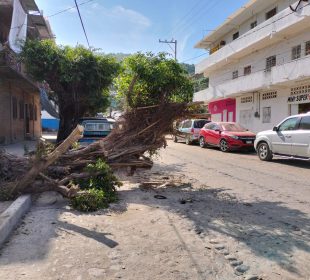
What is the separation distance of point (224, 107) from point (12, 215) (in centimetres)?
2965

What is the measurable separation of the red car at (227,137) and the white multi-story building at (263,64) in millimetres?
4581

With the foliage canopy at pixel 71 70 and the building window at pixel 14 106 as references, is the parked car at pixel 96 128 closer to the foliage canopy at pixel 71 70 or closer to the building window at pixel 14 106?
the foliage canopy at pixel 71 70

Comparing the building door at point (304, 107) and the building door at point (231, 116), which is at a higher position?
the building door at point (304, 107)

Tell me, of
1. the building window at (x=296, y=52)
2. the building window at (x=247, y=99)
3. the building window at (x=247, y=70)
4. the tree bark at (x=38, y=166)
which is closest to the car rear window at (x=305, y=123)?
the tree bark at (x=38, y=166)

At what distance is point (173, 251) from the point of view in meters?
4.48

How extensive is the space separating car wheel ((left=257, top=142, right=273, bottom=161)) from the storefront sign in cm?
811

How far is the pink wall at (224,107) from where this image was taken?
103 ft

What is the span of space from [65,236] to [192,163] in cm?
904

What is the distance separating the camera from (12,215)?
539 centimetres

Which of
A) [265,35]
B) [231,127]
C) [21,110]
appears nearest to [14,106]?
[21,110]

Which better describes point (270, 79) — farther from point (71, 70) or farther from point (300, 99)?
point (71, 70)

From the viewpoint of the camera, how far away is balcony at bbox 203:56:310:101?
1985cm

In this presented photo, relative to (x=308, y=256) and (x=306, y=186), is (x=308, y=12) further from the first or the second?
(x=308, y=256)

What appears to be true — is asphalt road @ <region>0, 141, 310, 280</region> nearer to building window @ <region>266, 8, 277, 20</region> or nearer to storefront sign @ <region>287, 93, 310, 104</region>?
storefront sign @ <region>287, 93, 310, 104</region>
